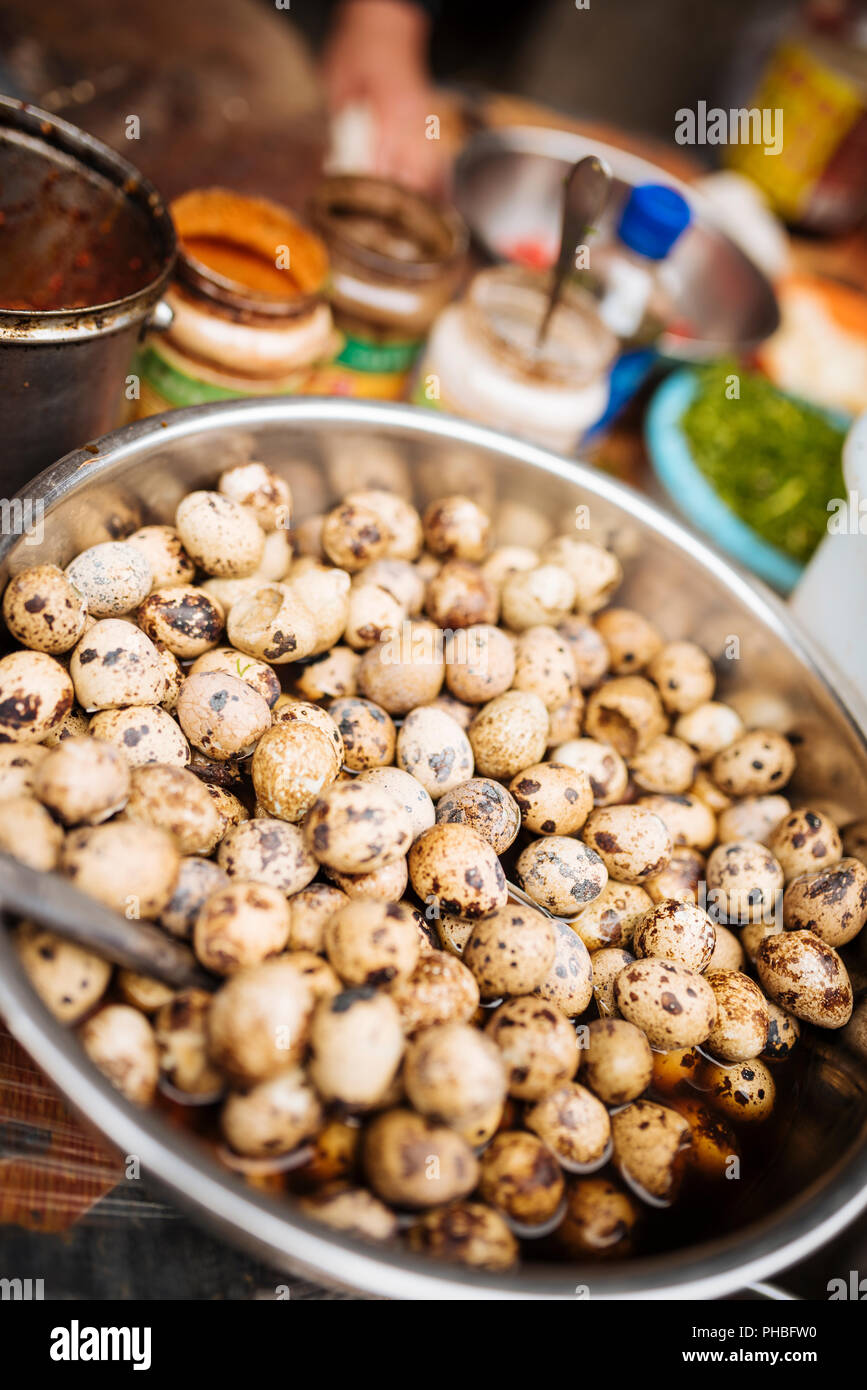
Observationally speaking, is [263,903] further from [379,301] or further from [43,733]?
[379,301]

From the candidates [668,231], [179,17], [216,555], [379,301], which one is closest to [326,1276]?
[216,555]

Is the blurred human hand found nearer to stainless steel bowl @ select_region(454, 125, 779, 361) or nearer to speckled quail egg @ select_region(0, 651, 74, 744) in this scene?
stainless steel bowl @ select_region(454, 125, 779, 361)

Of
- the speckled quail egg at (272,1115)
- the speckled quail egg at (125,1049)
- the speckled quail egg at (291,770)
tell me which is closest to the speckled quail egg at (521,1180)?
the speckled quail egg at (272,1115)

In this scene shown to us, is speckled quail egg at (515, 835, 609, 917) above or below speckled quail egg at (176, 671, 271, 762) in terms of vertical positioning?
below

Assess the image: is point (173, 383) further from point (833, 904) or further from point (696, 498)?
point (833, 904)

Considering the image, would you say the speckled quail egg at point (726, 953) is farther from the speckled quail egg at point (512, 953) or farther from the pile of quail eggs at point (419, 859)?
the speckled quail egg at point (512, 953)

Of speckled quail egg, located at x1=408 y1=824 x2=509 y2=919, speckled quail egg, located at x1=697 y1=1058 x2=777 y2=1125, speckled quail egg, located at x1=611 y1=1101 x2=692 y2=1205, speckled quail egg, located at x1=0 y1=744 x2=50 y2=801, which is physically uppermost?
speckled quail egg, located at x1=0 y1=744 x2=50 y2=801

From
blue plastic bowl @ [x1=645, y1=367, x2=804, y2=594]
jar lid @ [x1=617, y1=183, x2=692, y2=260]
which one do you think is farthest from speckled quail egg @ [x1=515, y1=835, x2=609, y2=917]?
jar lid @ [x1=617, y1=183, x2=692, y2=260]
